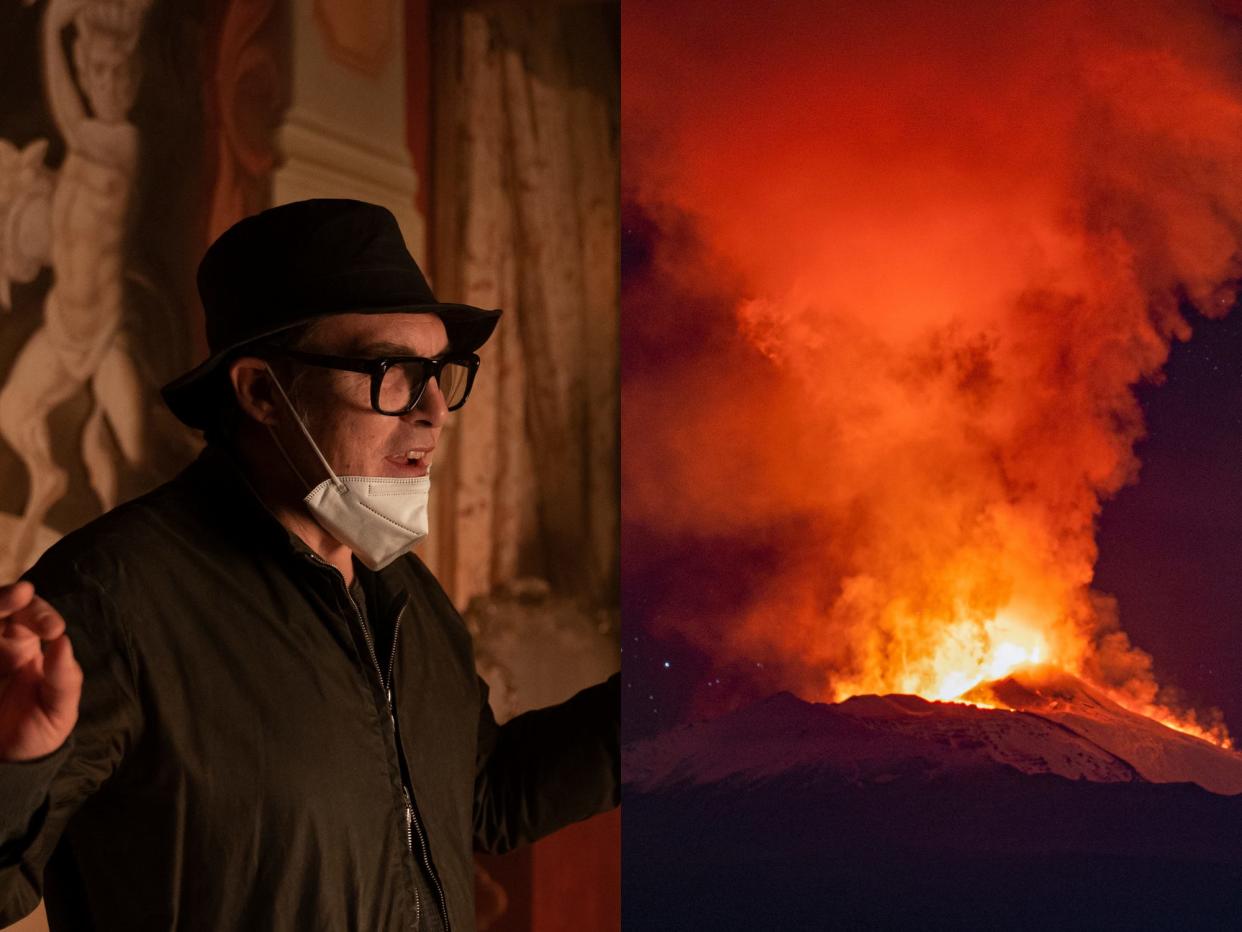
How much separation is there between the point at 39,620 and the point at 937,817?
4.16 ft

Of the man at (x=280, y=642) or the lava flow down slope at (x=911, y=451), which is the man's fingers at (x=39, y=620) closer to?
the man at (x=280, y=642)

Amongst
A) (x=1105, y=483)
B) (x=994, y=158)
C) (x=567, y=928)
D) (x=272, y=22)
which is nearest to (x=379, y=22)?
(x=272, y=22)

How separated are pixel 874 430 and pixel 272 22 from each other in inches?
40.1

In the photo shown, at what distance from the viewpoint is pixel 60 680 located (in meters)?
0.97

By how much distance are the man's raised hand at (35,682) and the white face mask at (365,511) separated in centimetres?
38

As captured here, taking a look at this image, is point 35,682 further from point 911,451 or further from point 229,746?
point 911,451

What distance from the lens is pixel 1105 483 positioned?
174 cm

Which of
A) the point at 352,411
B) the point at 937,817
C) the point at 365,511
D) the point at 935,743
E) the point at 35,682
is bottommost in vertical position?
the point at 937,817

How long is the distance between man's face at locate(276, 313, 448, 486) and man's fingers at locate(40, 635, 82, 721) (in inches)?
16.8

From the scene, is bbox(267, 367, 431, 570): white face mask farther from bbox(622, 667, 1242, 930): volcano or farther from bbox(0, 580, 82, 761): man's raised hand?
bbox(622, 667, 1242, 930): volcano

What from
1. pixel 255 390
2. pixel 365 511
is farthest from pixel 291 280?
pixel 365 511

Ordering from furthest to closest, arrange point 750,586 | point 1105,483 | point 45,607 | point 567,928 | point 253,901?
point 567,928 < point 750,586 < point 1105,483 < point 253,901 < point 45,607

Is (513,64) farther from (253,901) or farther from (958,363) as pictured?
(253,901)

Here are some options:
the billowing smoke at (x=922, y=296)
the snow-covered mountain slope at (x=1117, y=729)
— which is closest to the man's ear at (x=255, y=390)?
the billowing smoke at (x=922, y=296)
